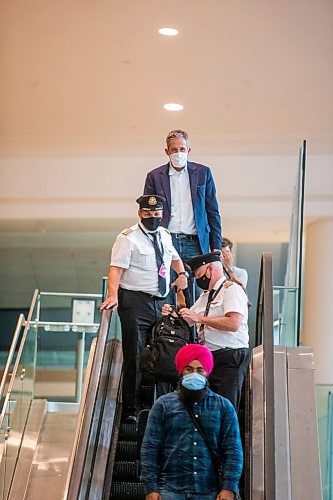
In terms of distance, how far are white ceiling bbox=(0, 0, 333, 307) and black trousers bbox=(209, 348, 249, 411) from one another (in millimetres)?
5719

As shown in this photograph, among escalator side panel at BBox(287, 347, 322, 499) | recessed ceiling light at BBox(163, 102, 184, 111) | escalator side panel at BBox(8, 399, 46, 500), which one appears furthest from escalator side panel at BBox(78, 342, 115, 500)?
recessed ceiling light at BBox(163, 102, 184, 111)

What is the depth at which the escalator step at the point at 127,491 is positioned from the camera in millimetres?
6172

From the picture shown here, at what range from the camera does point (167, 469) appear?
17.5ft

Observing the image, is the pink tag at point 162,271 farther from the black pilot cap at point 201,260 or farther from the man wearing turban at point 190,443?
the man wearing turban at point 190,443

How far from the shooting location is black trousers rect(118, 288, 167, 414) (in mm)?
6719

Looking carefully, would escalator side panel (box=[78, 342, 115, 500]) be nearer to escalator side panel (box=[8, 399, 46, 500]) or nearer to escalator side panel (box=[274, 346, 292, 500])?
escalator side panel (box=[274, 346, 292, 500])

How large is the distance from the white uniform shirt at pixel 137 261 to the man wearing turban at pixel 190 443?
1422 millimetres

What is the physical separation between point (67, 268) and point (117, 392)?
11.4m

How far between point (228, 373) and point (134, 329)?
725 mm

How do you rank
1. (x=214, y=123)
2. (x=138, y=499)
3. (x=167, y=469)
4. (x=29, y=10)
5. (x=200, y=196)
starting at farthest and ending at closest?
(x=214, y=123), (x=29, y=10), (x=200, y=196), (x=138, y=499), (x=167, y=469)

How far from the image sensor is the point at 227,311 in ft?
20.5

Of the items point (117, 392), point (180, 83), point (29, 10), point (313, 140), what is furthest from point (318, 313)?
point (117, 392)

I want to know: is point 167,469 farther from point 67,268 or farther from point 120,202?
point 67,268

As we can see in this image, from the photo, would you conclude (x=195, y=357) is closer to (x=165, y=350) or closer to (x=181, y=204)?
(x=165, y=350)
